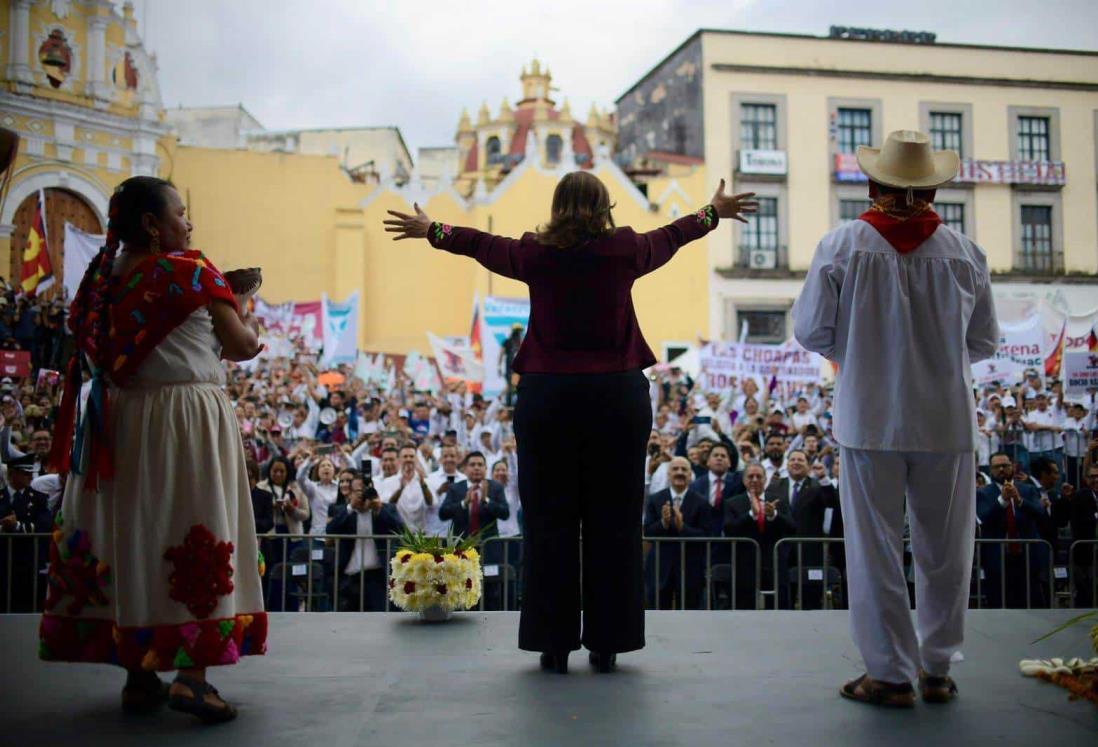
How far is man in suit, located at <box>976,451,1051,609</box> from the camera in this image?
7.87 metres

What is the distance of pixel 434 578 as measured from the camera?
5.25 m

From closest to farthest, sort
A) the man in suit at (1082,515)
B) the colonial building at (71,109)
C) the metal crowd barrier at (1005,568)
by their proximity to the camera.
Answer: the metal crowd barrier at (1005,568) → the man in suit at (1082,515) → the colonial building at (71,109)

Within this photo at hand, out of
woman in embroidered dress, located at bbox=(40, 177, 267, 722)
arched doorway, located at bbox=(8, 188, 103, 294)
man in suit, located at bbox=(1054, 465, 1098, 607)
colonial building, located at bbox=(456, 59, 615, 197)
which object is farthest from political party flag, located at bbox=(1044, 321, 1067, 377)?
colonial building, located at bbox=(456, 59, 615, 197)

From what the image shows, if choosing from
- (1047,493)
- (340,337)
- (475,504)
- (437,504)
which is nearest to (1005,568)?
(1047,493)

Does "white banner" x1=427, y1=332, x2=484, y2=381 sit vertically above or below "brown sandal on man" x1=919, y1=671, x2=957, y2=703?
above

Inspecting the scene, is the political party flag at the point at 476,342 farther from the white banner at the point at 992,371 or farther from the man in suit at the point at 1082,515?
the man in suit at the point at 1082,515

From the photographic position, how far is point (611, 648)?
4082 millimetres

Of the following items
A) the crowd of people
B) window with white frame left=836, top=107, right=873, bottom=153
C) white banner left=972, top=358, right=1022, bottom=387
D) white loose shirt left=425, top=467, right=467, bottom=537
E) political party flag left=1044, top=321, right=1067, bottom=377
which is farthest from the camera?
window with white frame left=836, top=107, right=873, bottom=153

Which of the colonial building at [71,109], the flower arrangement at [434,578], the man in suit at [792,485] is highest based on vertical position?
the colonial building at [71,109]

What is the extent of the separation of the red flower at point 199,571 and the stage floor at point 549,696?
0.35 m

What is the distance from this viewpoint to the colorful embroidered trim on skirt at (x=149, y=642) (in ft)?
11.3

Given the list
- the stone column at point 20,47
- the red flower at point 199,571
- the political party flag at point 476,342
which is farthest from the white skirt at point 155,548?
the stone column at point 20,47

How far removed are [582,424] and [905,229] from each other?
126 cm

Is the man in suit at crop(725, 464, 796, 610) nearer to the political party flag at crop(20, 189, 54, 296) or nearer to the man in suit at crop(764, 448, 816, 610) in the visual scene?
the man in suit at crop(764, 448, 816, 610)
